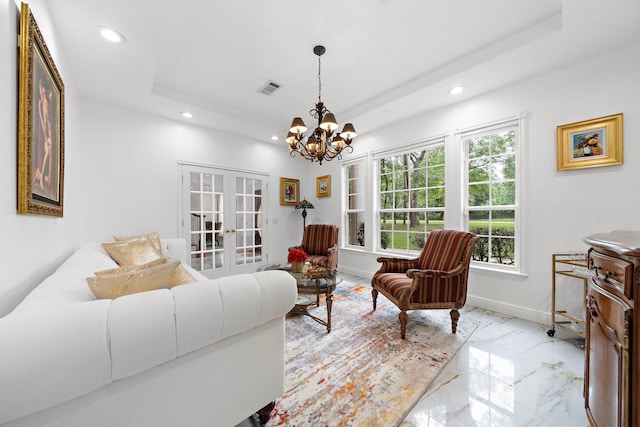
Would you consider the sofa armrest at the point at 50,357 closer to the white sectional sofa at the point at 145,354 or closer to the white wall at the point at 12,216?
the white sectional sofa at the point at 145,354

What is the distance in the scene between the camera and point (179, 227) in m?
3.95

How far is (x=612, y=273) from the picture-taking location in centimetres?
99

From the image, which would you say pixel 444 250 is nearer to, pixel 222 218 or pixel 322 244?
pixel 322 244

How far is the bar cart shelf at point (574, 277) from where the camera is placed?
7.18 feet

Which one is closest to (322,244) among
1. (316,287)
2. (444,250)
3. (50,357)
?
(316,287)

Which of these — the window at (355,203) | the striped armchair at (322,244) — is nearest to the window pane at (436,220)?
the window at (355,203)

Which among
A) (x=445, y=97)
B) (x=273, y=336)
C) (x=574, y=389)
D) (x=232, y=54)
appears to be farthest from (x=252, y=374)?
(x=445, y=97)

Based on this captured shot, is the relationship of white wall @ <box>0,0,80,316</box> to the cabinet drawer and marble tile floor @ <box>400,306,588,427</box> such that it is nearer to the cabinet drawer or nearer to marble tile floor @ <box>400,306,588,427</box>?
marble tile floor @ <box>400,306,588,427</box>

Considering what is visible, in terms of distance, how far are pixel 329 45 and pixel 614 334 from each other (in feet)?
9.28

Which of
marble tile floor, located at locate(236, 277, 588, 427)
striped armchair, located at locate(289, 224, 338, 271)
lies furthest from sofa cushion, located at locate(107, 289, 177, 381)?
striped armchair, located at locate(289, 224, 338, 271)

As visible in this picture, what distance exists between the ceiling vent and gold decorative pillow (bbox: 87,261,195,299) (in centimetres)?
268

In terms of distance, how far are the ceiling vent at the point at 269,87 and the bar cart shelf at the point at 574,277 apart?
3589 millimetres

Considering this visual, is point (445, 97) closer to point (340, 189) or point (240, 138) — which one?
point (340, 189)

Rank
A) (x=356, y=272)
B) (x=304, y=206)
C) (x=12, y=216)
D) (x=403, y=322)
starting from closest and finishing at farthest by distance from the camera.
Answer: (x=12, y=216) → (x=403, y=322) → (x=356, y=272) → (x=304, y=206)
